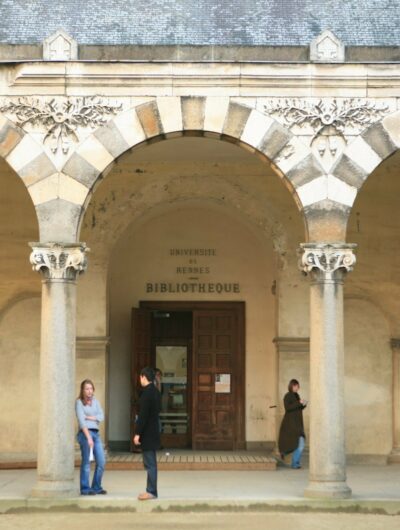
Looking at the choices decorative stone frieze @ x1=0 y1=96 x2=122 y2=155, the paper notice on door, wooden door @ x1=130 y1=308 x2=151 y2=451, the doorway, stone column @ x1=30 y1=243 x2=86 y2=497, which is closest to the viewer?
stone column @ x1=30 y1=243 x2=86 y2=497

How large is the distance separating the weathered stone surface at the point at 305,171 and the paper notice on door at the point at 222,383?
5940 mm

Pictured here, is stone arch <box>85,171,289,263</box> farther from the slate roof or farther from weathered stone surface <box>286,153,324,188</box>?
weathered stone surface <box>286,153,324,188</box>

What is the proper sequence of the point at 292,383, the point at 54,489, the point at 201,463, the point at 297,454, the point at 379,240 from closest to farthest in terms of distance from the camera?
1. the point at 54,489
2. the point at 201,463
3. the point at 297,454
4. the point at 292,383
5. the point at 379,240

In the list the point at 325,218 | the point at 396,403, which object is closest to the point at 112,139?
the point at 325,218

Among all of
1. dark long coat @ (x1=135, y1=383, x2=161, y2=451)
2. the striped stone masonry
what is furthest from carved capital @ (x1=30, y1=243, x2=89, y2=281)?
dark long coat @ (x1=135, y1=383, x2=161, y2=451)

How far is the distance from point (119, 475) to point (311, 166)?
17.3 feet

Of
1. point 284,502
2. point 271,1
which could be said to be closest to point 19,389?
point 284,502

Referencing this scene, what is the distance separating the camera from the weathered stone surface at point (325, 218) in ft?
42.9

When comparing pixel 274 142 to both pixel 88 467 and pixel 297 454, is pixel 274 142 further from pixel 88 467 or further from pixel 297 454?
pixel 297 454

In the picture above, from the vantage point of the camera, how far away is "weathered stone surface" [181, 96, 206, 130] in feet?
43.2

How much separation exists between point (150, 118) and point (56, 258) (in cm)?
207

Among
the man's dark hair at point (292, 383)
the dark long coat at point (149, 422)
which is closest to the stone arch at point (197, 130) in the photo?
the dark long coat at point (149, 422)

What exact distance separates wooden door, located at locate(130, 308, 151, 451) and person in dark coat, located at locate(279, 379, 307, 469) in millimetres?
2703

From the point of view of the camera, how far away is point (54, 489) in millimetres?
12578
